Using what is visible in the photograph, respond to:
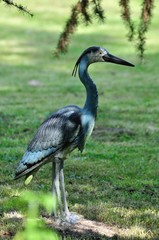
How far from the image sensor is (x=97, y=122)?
13258 mm

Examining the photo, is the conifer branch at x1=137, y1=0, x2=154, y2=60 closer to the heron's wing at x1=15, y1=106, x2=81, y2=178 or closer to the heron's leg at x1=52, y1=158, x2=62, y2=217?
the heron's wing at x1=15, y1=106, x2=81, y2=178

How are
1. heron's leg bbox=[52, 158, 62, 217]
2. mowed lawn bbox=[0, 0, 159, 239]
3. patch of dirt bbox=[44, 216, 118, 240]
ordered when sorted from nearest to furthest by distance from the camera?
1. patch of dirt bbox=[44, 216, 118, 240]
2. heron's leg bbox=[52, 158, 62, 217]
3. mowed lawn bbox=[0, 0, 159, 239]

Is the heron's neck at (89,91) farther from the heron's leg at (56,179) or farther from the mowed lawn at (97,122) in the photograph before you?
the mowed lawn at (97,122)

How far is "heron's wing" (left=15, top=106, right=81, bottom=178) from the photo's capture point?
19.0 ft

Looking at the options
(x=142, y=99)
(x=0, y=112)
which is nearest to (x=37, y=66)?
(x=142, y=99)

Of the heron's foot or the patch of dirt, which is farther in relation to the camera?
the heron's foot

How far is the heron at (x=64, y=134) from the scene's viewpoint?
577cm

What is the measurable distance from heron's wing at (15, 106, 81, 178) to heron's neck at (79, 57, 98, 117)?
4.5 inches

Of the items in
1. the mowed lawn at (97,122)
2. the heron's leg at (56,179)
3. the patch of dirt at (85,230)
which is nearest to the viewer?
the patch of dirt at (85,230)

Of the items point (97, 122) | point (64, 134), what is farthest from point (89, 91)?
point (97, 122)

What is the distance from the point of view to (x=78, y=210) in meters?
6.55

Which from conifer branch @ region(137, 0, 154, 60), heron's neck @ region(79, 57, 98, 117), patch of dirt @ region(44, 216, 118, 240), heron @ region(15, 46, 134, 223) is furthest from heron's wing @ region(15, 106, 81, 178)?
conifer branch @ region(137, 0, 154, 60)

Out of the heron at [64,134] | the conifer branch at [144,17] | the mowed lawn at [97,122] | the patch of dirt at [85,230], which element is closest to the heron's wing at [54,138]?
the heron at [64,134]

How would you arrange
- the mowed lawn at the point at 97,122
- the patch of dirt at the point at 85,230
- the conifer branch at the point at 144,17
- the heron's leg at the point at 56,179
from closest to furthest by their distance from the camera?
the conifer branch at the point at 144,17 < the patch of dirt at the point at 85,230 < the heron's leg at the point at 56,179 < the mowed lawn at the point at 97,122
